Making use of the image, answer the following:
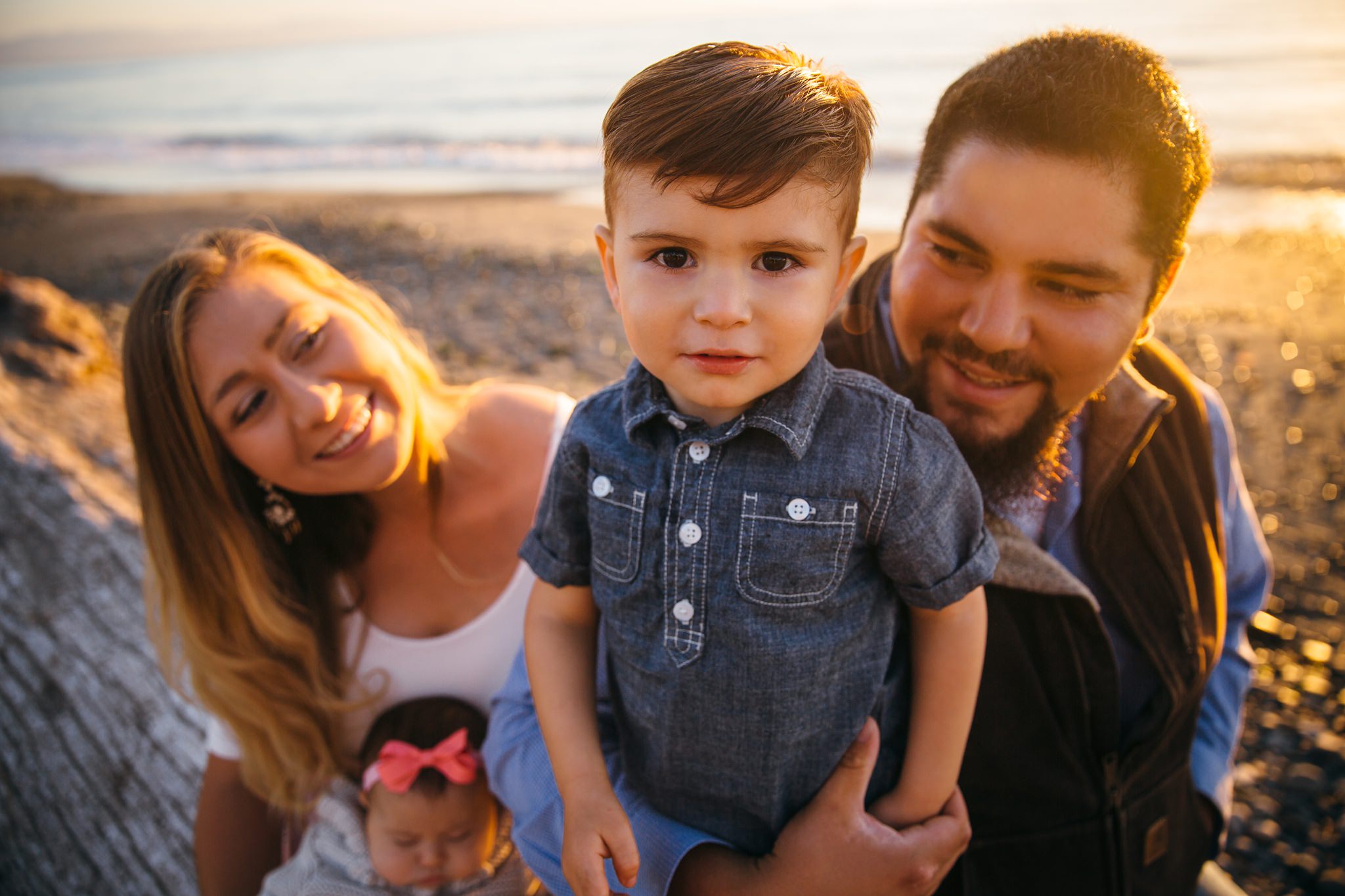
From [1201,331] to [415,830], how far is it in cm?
769

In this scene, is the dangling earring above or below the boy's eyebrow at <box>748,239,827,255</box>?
below

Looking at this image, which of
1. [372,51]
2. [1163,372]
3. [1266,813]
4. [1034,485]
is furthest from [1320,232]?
[372,51]

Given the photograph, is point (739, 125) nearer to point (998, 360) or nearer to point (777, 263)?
point (777, 263)

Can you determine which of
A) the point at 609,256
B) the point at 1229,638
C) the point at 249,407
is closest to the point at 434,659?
the point at 249,407

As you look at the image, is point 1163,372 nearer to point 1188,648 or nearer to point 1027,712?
point 1188,648

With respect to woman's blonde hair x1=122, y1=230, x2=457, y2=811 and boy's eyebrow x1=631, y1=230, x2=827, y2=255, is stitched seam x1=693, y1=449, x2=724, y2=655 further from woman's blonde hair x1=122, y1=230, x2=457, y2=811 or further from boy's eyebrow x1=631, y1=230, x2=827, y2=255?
woman's blonde hair x1=122, y1=230, x2=457, y2=811

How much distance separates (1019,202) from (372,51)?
61.6 meters

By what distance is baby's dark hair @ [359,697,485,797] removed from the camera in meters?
2.51

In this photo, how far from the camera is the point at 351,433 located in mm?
2416

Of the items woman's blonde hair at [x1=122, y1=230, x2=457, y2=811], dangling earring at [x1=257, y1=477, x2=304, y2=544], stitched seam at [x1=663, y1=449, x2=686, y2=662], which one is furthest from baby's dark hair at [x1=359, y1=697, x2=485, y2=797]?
stitched seam at [x1=663, y1=449, x2=686, y2=662]

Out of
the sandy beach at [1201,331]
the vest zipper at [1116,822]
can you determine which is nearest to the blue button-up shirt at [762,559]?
the vest zipper at [1116,822]

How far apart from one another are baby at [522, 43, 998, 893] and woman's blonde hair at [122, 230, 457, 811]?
3.65 feet

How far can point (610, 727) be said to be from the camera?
2029mm

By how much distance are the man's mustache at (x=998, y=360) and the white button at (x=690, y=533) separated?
0.88m
